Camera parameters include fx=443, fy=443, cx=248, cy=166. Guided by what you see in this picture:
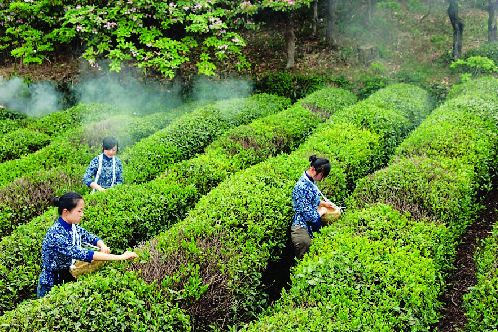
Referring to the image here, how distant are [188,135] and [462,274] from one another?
7.26m

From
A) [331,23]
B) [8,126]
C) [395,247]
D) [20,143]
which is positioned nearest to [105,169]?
[395,247]

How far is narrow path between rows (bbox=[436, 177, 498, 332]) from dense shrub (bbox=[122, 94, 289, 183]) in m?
6.59

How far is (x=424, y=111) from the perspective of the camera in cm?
1370

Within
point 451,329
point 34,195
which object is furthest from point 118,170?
point 451,329

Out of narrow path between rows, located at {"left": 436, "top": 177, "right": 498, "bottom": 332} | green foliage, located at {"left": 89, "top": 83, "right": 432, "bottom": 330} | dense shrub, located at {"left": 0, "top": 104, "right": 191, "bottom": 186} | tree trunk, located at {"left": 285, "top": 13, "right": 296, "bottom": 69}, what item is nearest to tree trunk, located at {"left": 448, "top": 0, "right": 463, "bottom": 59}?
tree trunk, located at {"left": 285, "top": 13, "right": 296, "bottom": 69}

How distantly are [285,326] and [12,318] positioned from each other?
119 inches

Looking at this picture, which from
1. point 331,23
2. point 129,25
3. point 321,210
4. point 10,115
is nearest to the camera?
point 321,210

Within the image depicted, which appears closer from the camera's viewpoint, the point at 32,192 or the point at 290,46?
the point at 32,192

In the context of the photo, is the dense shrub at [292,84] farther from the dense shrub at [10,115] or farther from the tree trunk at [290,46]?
the dense shrub at [10,115]

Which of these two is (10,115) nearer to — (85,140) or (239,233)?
(85,140)

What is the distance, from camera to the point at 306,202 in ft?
22.1

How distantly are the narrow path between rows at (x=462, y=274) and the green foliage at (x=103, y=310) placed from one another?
146 inches

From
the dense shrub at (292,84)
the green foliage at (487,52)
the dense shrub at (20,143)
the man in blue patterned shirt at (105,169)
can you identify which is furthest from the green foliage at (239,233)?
the green foliage at (487,52)

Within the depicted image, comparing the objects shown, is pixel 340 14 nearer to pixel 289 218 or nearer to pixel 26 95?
pixel 26 95
